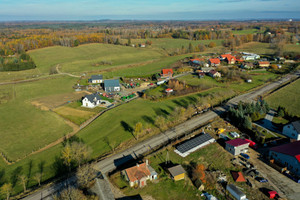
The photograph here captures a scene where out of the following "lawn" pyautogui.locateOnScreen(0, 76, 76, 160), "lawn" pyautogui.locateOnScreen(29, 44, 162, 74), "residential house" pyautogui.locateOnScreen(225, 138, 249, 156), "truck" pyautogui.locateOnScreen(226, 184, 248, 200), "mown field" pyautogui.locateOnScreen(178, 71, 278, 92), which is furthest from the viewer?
"lawn" pyautogui.locateOnScreen(29, 44, 162, 74)

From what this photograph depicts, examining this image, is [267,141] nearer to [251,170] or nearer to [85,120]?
[251,170]

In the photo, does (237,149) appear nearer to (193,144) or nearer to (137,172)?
(193,144)

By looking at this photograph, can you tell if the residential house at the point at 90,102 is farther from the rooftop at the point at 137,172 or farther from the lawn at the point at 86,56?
the lawn at the point at 86,56

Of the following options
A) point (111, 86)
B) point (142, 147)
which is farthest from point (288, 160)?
point (111, 86)

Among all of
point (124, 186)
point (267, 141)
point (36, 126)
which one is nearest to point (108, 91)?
point (36, 126)

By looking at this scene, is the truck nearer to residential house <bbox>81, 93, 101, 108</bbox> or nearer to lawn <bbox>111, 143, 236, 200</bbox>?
lawn <bbox>111, 143, 236, 200</bbox>

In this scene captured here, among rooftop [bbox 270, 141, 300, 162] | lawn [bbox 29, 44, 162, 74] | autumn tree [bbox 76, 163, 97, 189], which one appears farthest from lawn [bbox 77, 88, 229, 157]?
lawn [bbox 29, 44, 162, 74]

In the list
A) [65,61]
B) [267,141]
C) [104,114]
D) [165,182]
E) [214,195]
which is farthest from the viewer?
[65,61]
